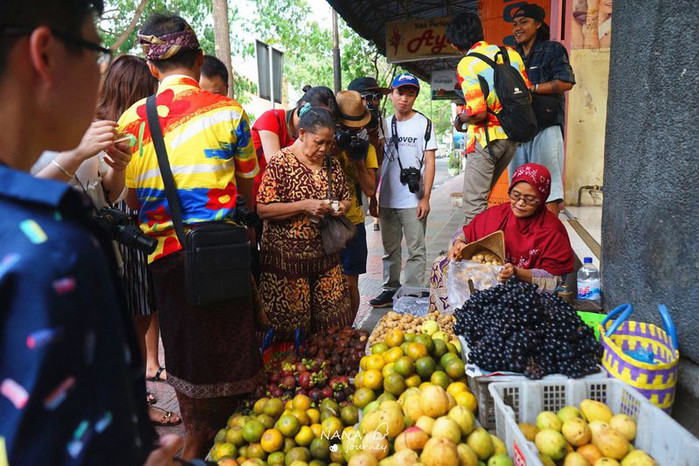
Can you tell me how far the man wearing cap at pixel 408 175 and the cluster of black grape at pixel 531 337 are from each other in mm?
2160

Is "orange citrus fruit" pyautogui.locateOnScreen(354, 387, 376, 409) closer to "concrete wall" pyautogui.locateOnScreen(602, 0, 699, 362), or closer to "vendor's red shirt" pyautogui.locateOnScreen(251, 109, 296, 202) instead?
"concrete wall" pyautogui.locateOnScreen(602, 0, 699, 362)

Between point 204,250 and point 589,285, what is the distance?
→ 2597mm

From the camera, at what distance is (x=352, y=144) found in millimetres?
3660

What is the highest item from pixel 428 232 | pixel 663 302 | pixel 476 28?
pixel 476 28

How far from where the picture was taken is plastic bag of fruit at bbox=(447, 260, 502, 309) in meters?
3.07

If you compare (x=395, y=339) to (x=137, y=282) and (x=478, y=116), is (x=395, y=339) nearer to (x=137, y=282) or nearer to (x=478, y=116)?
(x=137, y=282)

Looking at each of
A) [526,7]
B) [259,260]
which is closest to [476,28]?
[526,7]

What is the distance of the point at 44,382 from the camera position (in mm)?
597

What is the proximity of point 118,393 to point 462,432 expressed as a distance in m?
1.63

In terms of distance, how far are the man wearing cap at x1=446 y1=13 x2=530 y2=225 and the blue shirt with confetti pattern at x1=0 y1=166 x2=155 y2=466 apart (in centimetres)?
367

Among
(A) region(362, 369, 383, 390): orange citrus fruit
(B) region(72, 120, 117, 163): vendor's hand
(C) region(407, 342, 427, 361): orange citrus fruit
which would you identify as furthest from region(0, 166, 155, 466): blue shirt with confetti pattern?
(C) region(407, 342, 427, 361): orange citrus fruit

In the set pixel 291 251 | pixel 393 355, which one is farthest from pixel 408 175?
pixel 393 355

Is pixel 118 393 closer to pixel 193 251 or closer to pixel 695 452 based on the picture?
pixel 193 251

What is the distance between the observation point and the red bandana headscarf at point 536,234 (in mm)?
3256
